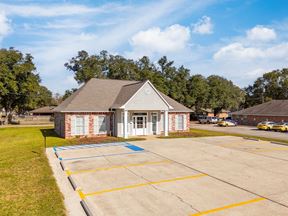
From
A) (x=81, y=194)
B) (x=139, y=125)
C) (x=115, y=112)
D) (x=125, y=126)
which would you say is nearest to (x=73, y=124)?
(x=115, y=112)

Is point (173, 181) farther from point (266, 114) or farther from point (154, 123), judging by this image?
point (266, 114)

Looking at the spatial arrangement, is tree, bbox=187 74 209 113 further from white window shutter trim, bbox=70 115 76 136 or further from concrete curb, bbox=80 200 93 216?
concrete curb, bbox=80 200 93 216

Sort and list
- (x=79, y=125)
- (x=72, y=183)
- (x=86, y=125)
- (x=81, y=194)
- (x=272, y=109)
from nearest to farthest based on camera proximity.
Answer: (x=81, y=194) < (x=72, y=183) < (x=79, y=125) < (x=86, y=125) < (x=272, y=109)

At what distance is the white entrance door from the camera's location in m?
26.3

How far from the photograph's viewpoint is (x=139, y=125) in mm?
26516

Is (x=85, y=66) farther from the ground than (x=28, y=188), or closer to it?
farther from the ground

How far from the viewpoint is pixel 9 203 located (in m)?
8.02

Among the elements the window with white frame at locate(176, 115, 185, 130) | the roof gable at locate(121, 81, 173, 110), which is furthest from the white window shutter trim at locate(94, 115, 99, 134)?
the window with white frame at locate(176, 115, 185, 130)

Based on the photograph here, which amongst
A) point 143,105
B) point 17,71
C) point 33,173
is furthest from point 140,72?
point 33,173

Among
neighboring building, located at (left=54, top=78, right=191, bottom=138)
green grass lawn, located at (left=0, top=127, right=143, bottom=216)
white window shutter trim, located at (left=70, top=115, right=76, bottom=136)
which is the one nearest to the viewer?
green grass lawn, located at (left=0, top=127, right=143, bottom=216)

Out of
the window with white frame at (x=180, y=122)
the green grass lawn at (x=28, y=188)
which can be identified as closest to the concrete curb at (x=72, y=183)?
the green grass lawn at (x=28, y=188)

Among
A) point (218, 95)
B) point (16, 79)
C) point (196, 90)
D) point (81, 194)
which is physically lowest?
point (81, 194)

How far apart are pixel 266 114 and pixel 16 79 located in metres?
51.7

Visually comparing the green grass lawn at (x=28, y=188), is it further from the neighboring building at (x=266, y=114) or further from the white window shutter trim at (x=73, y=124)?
the neighboring building at (x=266, y=114)
